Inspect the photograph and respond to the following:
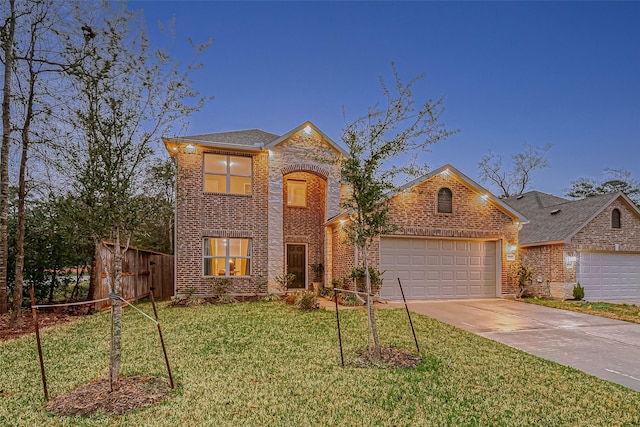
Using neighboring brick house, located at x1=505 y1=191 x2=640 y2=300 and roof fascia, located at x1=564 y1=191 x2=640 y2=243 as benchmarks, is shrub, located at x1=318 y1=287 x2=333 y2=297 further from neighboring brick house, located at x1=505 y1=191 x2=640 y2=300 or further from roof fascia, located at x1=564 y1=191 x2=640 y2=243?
roof fascia, located at x1=564 y1=191 x2=640 y2=243

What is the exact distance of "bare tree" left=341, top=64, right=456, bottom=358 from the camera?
6047mm

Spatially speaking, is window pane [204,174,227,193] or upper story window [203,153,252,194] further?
window pane [204,174,227,193]

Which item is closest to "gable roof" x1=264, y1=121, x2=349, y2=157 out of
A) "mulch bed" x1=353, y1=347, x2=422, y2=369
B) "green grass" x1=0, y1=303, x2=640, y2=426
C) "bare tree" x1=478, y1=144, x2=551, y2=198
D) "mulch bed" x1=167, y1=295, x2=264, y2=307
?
"mulch bed" x1=167, y1=295, x2=264, y2=307

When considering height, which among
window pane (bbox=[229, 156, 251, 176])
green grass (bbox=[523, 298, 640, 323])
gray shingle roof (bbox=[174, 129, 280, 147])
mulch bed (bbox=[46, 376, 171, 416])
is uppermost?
gray shingle roof (bbox=[174, 129, 280, 147])

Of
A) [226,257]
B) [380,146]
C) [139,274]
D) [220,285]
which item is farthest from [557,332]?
[139,274]

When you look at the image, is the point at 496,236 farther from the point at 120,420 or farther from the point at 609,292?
the point at 120,420

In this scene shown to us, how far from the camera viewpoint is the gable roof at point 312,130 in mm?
13656

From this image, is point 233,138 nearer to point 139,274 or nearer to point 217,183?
point 217,183

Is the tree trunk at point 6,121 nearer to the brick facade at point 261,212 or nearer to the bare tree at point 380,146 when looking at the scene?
the brick facade at point 261,212

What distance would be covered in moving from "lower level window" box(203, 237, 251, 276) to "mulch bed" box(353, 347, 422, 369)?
8103mm

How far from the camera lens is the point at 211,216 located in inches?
518

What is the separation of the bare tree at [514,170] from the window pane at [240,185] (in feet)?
81.0

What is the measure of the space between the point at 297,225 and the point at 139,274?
585cm

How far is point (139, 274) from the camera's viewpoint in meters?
13.2
